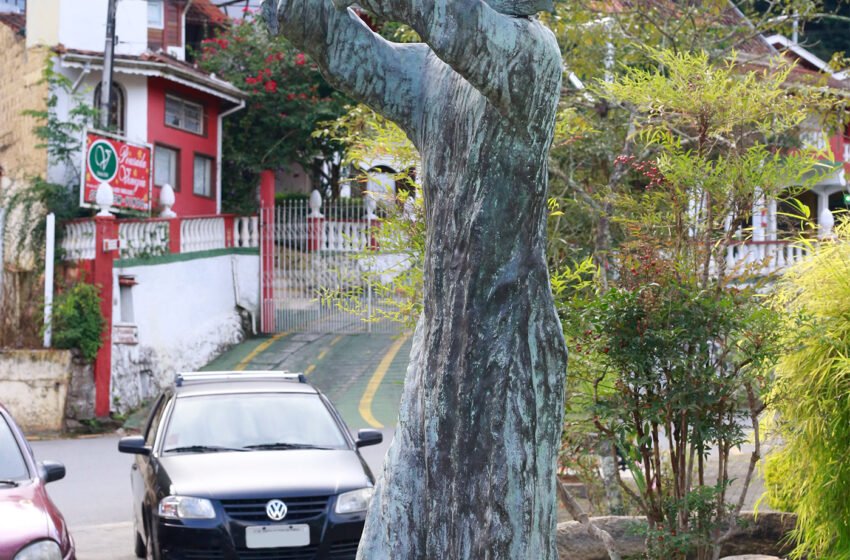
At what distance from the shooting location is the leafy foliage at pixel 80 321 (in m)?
17.8

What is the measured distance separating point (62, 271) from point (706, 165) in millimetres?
14716

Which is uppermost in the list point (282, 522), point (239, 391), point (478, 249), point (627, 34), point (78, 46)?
point (78, 46)

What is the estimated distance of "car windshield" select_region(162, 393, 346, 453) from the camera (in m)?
8.70

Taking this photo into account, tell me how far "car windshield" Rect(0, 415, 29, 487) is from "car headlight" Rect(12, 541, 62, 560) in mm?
930

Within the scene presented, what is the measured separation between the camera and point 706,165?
238 inches

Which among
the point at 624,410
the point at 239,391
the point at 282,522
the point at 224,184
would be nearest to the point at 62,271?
the point at 224,184

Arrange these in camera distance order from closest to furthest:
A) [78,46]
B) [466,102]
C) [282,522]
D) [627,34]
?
[466,102], [282,522], [627,34], [78,46]

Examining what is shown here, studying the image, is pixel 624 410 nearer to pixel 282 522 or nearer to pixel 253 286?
pixel 282 522

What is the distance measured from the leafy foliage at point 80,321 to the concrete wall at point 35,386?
29 cm

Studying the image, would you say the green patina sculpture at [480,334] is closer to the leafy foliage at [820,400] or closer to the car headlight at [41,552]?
the leafy foliage at [820,400]

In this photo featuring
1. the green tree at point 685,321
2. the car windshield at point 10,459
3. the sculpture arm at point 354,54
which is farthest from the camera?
the car windshield at point 10,459

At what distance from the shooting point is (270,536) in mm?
7660

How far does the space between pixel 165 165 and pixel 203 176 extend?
138cm

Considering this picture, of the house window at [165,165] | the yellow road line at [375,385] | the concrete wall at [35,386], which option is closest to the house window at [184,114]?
the house window at [165,165]
